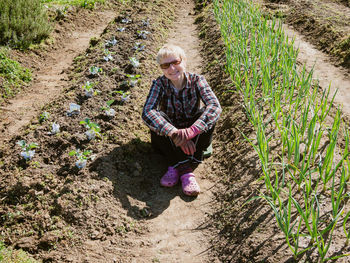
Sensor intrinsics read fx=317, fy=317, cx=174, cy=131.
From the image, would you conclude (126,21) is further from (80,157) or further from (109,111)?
(80,157)

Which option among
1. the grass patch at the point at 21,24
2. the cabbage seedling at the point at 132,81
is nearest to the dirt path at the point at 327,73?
the cabbage seedling at the point at 132,81

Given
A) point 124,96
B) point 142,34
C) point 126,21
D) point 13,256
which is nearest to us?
point 13,256

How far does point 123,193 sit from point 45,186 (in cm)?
57

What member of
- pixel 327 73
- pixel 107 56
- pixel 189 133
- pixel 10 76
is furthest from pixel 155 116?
pixel 10 76

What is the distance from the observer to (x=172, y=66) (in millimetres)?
2400

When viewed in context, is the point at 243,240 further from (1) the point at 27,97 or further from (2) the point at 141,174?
(1) the point at 27,97

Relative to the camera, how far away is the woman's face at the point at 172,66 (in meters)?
2.38

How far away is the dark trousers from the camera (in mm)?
2549

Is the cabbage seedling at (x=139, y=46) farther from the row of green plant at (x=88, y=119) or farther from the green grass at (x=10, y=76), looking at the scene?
the green grass at (x=10, y=76)

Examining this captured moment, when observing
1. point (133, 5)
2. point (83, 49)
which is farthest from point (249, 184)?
point (133, 5)

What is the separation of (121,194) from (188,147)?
0.63 metres

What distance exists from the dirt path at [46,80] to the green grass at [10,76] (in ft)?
0.35

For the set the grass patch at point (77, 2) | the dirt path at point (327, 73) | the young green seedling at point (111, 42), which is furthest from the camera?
the grass patch at point (77, 2)

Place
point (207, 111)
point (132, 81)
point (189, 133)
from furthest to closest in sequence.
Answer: point (132, 81)
point (207, 111)
point (189, 133)
